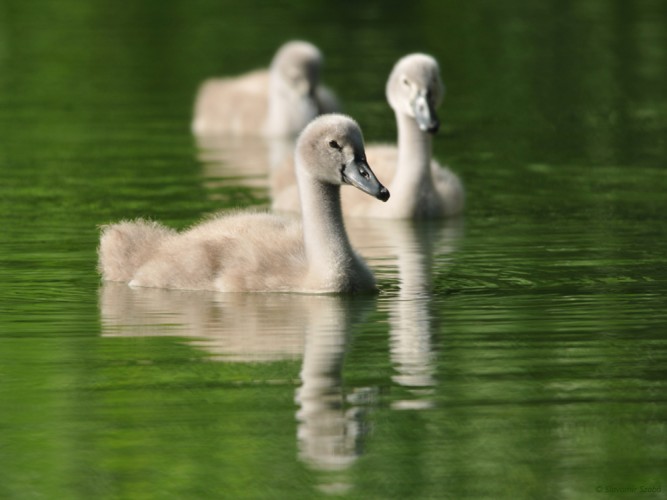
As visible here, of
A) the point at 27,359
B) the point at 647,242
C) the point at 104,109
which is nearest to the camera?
the point at 27,359

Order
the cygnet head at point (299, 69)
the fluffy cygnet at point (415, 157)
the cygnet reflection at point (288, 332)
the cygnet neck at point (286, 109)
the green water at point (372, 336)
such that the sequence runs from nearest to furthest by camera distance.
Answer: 1. the green water at point (372, 336)
2. the cygnet reflection at point (288, 332)
3. the fluffy cygnet at point (415, 157)
4. the cygnet head at point (299, 69)
5. the cygnet neck at point (286, 109)

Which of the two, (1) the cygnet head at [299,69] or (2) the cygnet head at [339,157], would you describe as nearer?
(2) the cygnet head at [339,157]

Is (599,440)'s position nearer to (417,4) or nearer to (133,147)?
(133,147)

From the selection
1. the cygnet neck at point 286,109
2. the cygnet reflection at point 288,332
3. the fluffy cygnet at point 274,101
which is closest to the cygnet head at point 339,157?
the cygnet reflection at point 288,332

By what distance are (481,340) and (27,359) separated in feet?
7.89

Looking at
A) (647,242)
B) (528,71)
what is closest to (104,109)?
(528,71)

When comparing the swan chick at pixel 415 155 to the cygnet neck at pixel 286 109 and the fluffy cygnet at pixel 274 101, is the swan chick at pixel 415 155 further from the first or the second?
the cygnet neck at pixel 286 109

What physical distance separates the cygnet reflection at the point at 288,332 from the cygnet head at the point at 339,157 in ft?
2.31

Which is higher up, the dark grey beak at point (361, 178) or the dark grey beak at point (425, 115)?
the dark grey beak at point (425, 115)

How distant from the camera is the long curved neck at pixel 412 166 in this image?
54.4ft

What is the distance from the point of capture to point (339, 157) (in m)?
12.2

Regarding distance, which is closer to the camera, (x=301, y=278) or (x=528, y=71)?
(x=301, y=278)

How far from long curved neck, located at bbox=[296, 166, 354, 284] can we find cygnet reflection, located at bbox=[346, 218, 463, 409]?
1.30ft

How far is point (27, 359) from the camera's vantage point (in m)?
10.6
